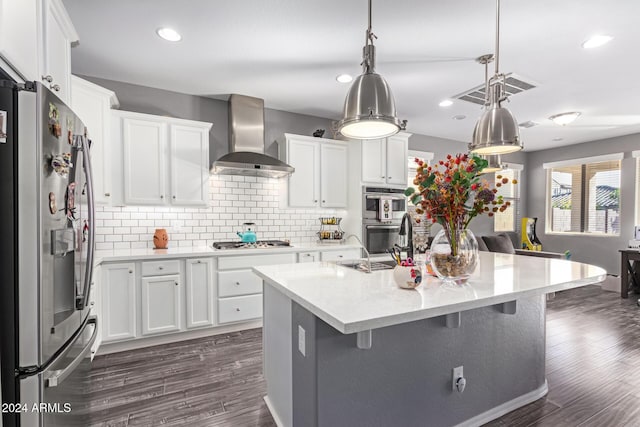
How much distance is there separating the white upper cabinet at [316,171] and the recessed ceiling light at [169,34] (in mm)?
1761

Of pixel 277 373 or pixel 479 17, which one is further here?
pixel 479 17

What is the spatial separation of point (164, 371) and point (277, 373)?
129 centimetres

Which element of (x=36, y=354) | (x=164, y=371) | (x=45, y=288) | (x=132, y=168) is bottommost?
(x=164, y=371)

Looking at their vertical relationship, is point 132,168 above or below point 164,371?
above

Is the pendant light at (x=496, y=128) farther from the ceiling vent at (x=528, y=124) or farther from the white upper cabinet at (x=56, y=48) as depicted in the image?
the ceiling vent at (x=528, y=124)

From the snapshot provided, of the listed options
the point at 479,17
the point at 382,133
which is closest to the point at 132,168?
the point at 382,133

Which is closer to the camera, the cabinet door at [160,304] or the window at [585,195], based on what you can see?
the cabinet door at [160,304]

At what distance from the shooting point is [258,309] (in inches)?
141

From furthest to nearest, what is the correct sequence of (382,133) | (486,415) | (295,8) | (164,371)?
(164,371) < (295,8) < (486,415) < (382,133)

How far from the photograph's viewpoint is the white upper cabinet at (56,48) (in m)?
1.63

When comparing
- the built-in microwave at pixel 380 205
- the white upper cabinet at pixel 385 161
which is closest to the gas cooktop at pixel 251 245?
the built-in microwave at pixel 380 205

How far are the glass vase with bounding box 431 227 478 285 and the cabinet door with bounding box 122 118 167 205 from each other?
2916mm

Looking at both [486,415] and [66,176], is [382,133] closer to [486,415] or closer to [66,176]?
[66,176]

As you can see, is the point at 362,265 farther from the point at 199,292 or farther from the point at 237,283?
the point at 199,292
